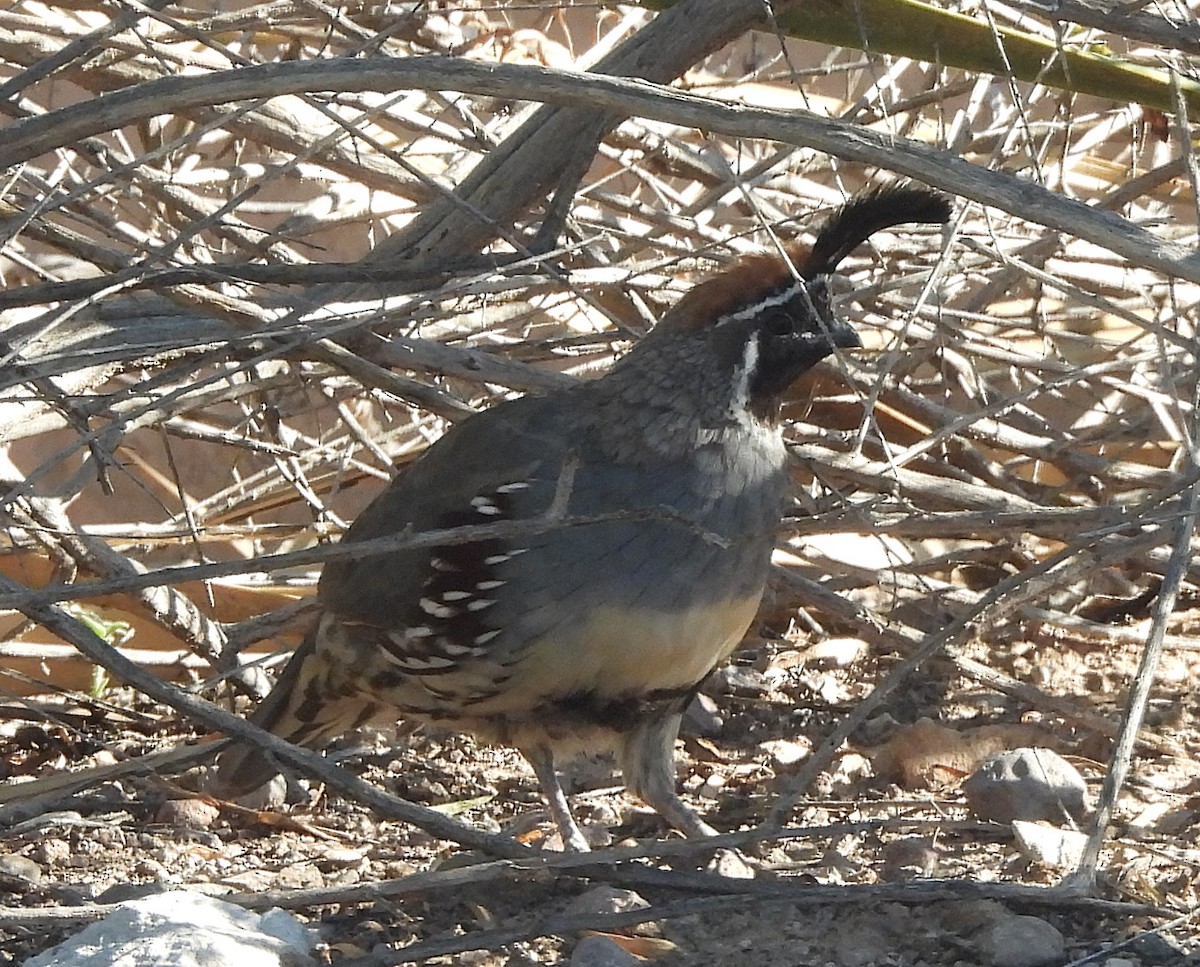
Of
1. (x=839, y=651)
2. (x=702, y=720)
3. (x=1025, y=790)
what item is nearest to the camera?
(x=1025, y=790)

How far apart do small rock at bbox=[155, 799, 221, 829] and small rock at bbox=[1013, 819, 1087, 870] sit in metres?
1.88

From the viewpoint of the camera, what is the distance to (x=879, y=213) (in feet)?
10.9

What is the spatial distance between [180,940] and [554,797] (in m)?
1.46

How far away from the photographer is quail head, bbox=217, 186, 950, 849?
3.34 metres

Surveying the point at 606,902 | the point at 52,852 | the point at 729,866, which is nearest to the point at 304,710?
the point at 52,852

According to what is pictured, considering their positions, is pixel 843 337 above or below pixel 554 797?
above

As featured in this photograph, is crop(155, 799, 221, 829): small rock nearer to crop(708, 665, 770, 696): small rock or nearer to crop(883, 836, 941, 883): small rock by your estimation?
crop(708, 665, 770, 696): small rock

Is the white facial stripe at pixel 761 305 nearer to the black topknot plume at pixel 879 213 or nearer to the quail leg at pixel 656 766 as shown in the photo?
the black topknot plume at pixel 879 213

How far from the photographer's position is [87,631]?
2854 mm

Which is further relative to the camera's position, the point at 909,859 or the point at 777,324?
the point at 777,324

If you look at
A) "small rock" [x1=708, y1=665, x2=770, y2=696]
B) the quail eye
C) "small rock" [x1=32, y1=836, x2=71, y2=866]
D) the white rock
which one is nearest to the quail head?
the quail eye

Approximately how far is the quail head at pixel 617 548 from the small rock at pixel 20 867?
51 centimetres

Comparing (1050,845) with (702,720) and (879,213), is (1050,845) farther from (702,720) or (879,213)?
(702,720)

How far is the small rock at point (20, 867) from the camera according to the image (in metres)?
3.27
